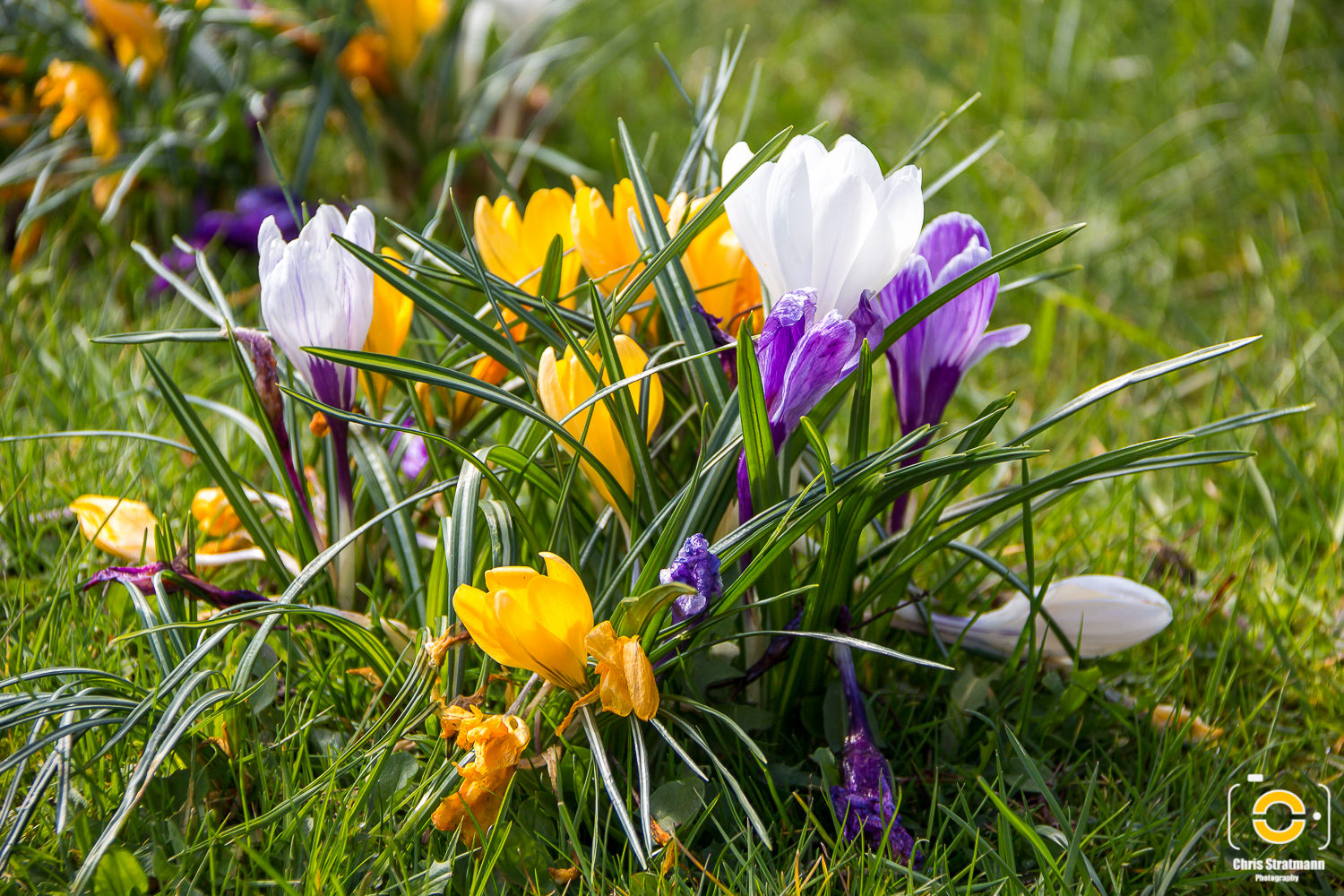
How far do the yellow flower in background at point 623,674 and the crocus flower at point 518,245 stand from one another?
1.30ft

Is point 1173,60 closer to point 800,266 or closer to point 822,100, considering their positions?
point 822,100

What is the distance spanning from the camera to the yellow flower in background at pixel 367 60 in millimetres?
2406

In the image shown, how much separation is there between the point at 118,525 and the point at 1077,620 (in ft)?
3.74

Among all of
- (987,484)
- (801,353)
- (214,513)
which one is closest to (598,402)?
(801,353)

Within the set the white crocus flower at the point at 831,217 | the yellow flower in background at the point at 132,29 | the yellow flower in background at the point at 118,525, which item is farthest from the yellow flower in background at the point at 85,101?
the white crocus flower at the point at 831,217

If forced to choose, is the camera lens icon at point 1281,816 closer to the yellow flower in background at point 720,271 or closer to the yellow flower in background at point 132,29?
the yellow flower in background at point 720,271

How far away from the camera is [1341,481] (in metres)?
1.64

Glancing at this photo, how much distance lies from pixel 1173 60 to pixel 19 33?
9.74ft

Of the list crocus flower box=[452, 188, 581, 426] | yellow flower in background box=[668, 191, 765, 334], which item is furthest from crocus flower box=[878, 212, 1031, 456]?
crocus flower box=[452, 188, 581, 426]

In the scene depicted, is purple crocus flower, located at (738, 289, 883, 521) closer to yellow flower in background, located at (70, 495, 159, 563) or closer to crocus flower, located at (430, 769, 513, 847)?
crocus flower, located at (430, 769, 513, 847)

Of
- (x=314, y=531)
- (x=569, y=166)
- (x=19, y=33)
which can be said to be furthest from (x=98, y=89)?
(x=314, y=531)

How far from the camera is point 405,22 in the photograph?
95.1 inches

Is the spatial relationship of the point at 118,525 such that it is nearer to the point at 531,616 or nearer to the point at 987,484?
the point at 531,616

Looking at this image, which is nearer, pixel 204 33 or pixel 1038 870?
pixel 1038 870
